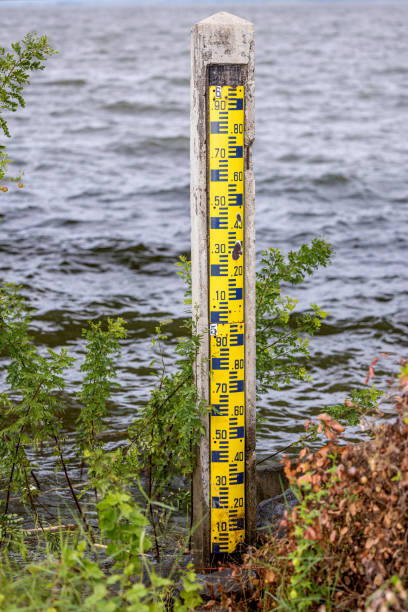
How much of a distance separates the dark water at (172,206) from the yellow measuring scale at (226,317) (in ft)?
6.54

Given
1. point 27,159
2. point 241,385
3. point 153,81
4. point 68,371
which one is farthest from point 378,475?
point 153,81

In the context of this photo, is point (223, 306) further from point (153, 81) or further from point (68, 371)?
point (153, 81)

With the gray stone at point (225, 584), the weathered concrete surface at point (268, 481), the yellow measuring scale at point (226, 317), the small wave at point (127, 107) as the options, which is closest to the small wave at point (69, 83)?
the small wave at point (127, 107)

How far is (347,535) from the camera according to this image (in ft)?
9.21

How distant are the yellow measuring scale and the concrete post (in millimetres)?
28

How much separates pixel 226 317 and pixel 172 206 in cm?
1139

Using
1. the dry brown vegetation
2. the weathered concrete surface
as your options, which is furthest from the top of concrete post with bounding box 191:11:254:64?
the weathered concrete surface

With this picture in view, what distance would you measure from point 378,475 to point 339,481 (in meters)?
0.31

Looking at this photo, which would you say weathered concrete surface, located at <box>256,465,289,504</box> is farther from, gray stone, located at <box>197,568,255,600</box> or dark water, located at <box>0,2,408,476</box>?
gray stone, located at <box>197,568,255,600</box>

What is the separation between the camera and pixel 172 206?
14.8m

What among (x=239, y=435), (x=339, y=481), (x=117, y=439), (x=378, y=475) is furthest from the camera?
(x=117, y=439)

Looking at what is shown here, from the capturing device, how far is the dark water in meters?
8.24

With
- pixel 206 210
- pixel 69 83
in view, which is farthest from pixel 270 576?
pixel 69 83

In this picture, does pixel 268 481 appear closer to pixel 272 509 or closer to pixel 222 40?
→ pixel 272 509
